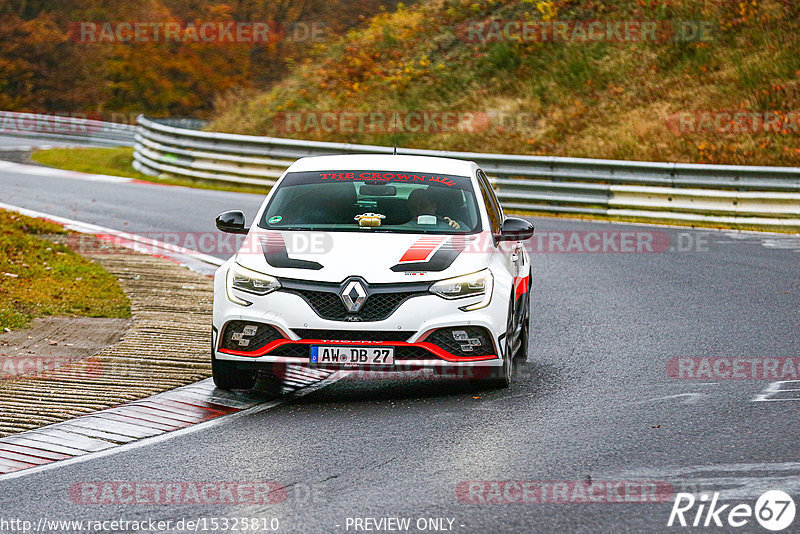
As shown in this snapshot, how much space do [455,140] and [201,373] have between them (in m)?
20.0

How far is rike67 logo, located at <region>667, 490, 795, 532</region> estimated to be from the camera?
5.50 metres

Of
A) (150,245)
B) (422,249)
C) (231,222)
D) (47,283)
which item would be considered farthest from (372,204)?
(150,245)

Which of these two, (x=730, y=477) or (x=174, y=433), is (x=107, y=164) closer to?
(x=174, y=433)

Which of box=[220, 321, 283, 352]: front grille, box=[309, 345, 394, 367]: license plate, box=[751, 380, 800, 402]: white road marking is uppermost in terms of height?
box=[220, 321, 283, 352]: front grille

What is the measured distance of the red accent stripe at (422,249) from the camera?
847 cm

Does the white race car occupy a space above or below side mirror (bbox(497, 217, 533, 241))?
below

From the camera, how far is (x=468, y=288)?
27.6 feet

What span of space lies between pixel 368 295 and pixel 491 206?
2229 millimetres

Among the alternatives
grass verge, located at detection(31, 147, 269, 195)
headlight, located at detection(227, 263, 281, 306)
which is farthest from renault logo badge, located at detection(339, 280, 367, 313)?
grass verge, located at detection(31, 147, 269, 195)

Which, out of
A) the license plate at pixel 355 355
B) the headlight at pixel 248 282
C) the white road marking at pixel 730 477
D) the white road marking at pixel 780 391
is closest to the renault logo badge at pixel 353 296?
the license plate at pixel 355 355

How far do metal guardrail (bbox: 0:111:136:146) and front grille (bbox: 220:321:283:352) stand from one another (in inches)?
1331

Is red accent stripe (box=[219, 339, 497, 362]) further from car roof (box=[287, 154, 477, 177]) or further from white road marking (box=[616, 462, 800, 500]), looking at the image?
white road marking (box=[616, 462, 800, 500])

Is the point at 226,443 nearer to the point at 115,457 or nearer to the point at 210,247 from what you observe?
the point at 115,457

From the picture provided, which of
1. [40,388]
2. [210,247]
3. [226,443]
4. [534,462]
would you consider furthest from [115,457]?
[210,247]
